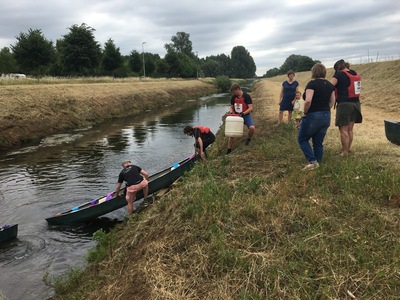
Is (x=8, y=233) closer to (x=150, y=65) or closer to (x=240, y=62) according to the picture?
(x=150, y=65)

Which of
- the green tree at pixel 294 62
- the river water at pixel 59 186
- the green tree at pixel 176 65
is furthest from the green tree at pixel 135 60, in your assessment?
the green tree at pixel 294 62

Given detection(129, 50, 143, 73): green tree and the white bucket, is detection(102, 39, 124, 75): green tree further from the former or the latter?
the white bucket

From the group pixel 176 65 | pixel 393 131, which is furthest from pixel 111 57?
pixel 393 131

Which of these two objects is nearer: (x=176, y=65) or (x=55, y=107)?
(x=55, y=107)

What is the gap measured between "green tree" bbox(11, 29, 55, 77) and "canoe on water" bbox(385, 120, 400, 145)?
122 feet

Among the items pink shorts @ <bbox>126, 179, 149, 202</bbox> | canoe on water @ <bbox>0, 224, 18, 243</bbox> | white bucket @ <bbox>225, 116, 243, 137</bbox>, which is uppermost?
white bucket @ <bbox>225, 116, 243, 137</bbox>

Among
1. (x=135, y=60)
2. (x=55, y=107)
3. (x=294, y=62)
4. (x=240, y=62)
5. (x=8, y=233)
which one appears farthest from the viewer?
(x=240, y=62)

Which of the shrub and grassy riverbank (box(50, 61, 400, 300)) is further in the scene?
the shrub

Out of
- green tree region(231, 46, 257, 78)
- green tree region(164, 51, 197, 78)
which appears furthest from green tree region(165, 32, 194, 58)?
green tree region(164, 51, 197, 78)

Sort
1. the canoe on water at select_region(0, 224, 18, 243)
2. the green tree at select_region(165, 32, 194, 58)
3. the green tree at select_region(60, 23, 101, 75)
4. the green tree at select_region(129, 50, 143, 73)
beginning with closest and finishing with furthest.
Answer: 1. the canoe on water at select_region(0, 224, 18, 243)
2. the green tree at select_region(60, 23, 101, 75)
3. the green tree at select_region(129, 50, 143, 73)
4. the green tree at select_region(165, 32, 194, 58)

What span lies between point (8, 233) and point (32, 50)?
34003mm

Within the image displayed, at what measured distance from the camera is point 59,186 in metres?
11.5

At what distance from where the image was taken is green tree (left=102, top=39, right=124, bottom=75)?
172ft

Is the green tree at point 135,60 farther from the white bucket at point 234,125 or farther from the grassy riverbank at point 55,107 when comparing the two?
the white bucket at point 234,125
